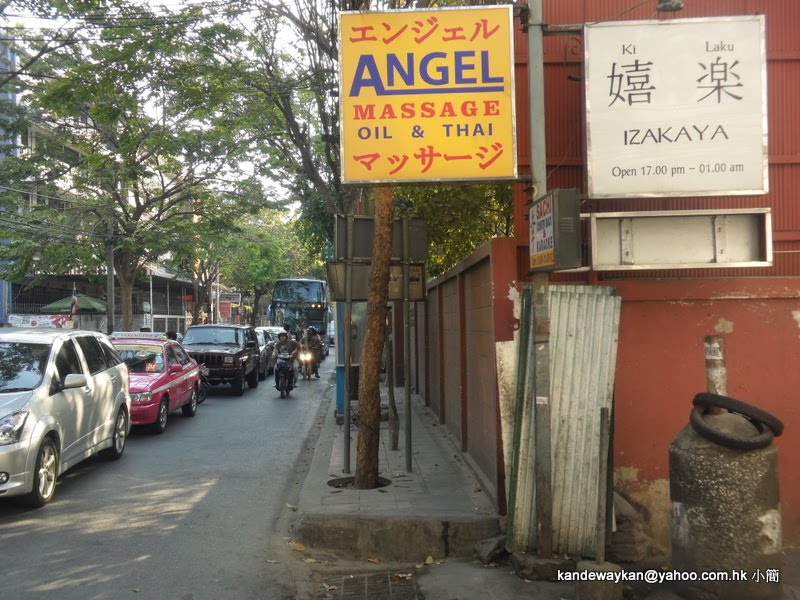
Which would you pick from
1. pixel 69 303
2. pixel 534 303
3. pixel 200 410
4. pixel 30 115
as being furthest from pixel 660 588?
pixel 69 303

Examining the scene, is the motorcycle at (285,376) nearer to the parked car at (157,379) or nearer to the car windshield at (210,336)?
the car windshield at (210,336)

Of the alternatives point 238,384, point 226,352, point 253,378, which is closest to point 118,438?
point 226,352

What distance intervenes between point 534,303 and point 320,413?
10770 mm

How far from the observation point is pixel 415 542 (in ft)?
19.9

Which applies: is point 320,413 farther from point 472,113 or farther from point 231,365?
point 472,113

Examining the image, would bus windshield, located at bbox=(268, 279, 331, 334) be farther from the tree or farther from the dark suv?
the dark suv

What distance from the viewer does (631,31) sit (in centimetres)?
581

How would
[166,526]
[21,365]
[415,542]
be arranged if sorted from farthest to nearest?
[21,365] < [166,526] < [415,542]

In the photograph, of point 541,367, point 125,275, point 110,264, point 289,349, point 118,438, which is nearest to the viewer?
point 541,367

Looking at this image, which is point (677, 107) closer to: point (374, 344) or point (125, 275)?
point (374, 344)

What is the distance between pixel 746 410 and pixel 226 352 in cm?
1583

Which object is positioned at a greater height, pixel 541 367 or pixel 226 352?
pixel 541 367

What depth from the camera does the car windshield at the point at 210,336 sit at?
20.0 meters

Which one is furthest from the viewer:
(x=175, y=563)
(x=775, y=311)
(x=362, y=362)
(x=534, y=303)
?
(x=362, y=362)
